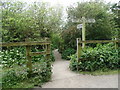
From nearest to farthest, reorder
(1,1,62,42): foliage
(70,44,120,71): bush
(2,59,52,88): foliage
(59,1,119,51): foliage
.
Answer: (2,59,52,88): foliage < (70,44,120,71): bush < (1,1,62,42): foliage < (59,1,119,51): foliage

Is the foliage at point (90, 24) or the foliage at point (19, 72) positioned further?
the foliage at point (90, 24)

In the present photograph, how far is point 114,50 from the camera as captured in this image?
4734 millimetres

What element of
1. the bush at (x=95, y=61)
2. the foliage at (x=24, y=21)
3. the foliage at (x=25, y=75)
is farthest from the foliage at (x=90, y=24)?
the foliage at (x=25, y=75)

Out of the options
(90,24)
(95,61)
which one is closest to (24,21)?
(95,61)

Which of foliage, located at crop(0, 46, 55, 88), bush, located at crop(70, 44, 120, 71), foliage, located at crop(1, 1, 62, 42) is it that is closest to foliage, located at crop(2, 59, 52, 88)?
foliage, located at crop(0, 46, 55, 88)

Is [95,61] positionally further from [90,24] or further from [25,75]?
[90,24]

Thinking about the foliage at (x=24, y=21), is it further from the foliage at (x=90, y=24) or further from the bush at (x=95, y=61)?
the bush at (x=95, y=61)

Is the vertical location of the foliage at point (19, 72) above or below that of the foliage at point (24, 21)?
below

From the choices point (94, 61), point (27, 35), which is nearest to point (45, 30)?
point (27, 35)

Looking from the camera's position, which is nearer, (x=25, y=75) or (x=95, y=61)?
(x=25, y=75)

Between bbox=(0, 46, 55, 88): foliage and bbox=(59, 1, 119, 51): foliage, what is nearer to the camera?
bbox=(0, 46, 55, 88): foliage

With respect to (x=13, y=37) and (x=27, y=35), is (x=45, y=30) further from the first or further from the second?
(x=13, y=37)

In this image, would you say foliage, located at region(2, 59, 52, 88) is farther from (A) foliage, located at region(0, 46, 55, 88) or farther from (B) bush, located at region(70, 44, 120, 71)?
(B) bush, located at region(70, 44, 120, 71)

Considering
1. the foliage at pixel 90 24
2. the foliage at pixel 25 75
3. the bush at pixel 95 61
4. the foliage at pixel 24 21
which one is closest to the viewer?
the foliage at pixel 25 75
